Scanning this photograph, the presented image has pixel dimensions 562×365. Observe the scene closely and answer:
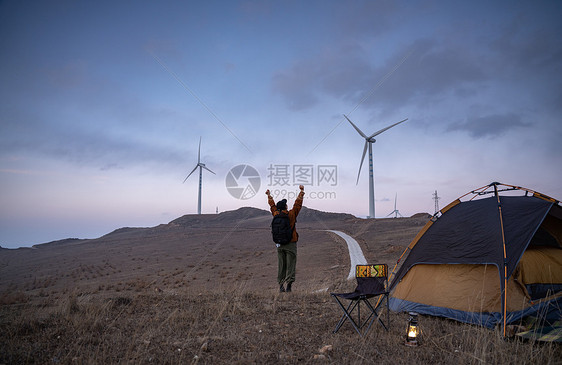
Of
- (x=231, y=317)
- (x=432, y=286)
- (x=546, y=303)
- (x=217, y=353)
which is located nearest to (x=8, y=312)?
(x=231, y=317)

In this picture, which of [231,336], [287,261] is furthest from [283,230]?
[231,336]

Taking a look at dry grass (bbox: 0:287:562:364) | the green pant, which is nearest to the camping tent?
dry grass (bbox: 0:287:562:364)

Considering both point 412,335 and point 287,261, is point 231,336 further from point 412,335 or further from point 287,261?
point 287,261

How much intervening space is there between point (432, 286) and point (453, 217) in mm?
1606

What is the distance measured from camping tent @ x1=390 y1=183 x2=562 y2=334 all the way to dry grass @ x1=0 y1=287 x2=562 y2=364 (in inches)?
18.8

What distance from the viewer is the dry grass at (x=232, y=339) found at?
14.7 ft

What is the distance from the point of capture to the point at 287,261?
9281mm

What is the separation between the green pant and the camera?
29.9 ft

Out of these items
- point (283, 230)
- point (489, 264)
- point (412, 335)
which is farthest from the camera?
point (283, 230)

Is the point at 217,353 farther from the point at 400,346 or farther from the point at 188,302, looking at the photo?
the point at 188,302

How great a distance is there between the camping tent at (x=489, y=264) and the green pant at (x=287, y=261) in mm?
2597

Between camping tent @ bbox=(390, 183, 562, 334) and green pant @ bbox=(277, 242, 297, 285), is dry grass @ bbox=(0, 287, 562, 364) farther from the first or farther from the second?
green pant @ bbox=(277, 242, 297, 285)

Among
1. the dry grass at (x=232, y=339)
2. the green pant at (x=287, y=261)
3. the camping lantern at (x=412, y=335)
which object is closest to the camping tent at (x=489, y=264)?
the dry grass at (x=232, y=339)

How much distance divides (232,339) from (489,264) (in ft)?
15.3
